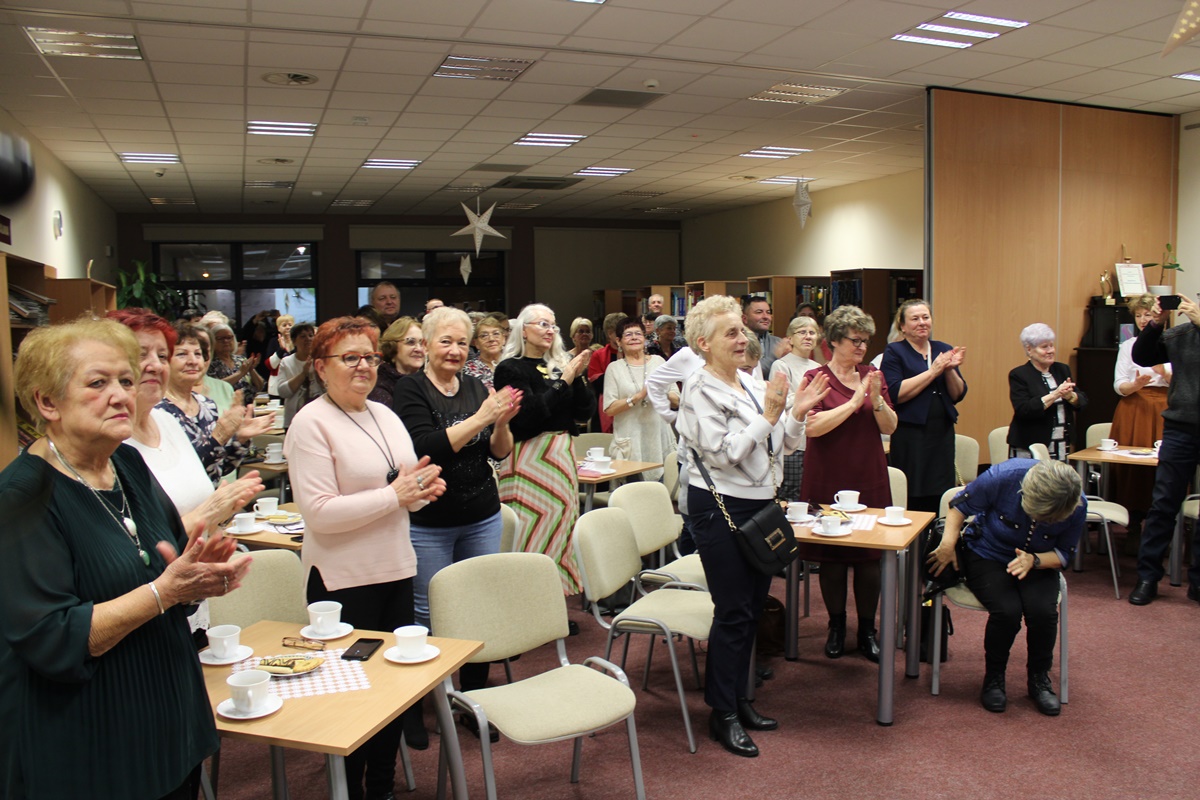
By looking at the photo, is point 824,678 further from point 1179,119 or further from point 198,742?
point 1179,119

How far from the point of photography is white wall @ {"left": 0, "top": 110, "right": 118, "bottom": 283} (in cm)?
765

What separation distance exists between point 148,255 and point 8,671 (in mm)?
14904

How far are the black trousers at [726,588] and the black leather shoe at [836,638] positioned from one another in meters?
1.12

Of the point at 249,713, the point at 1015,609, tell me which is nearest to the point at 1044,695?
the point at 1015,609

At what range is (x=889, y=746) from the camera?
3.49 meters

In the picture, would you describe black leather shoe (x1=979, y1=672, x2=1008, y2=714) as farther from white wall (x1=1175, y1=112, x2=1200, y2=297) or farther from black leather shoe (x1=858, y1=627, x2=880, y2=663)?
white wall (x1=1175, y1=112, x2=1200, y2=297)

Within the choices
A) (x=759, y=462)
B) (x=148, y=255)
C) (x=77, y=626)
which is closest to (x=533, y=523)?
(x=759, y=462)

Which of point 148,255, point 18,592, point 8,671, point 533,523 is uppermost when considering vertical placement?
point 148,255

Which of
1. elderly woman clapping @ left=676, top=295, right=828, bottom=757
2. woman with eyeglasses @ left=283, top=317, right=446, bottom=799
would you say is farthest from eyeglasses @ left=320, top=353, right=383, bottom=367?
elderly woman clapping @ left=676, top=295, right=828, bottom=757

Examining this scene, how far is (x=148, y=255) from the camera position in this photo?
1473cm

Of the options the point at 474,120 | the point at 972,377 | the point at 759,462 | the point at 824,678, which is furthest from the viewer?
the point at 474,120

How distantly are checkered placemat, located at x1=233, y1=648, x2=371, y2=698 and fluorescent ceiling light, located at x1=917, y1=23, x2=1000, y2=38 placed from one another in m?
5.53

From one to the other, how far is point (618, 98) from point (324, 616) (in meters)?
6.14

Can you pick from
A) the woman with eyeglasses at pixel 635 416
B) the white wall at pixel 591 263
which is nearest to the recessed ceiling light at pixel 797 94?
the woman with eyeglasses at pixel 635 416
